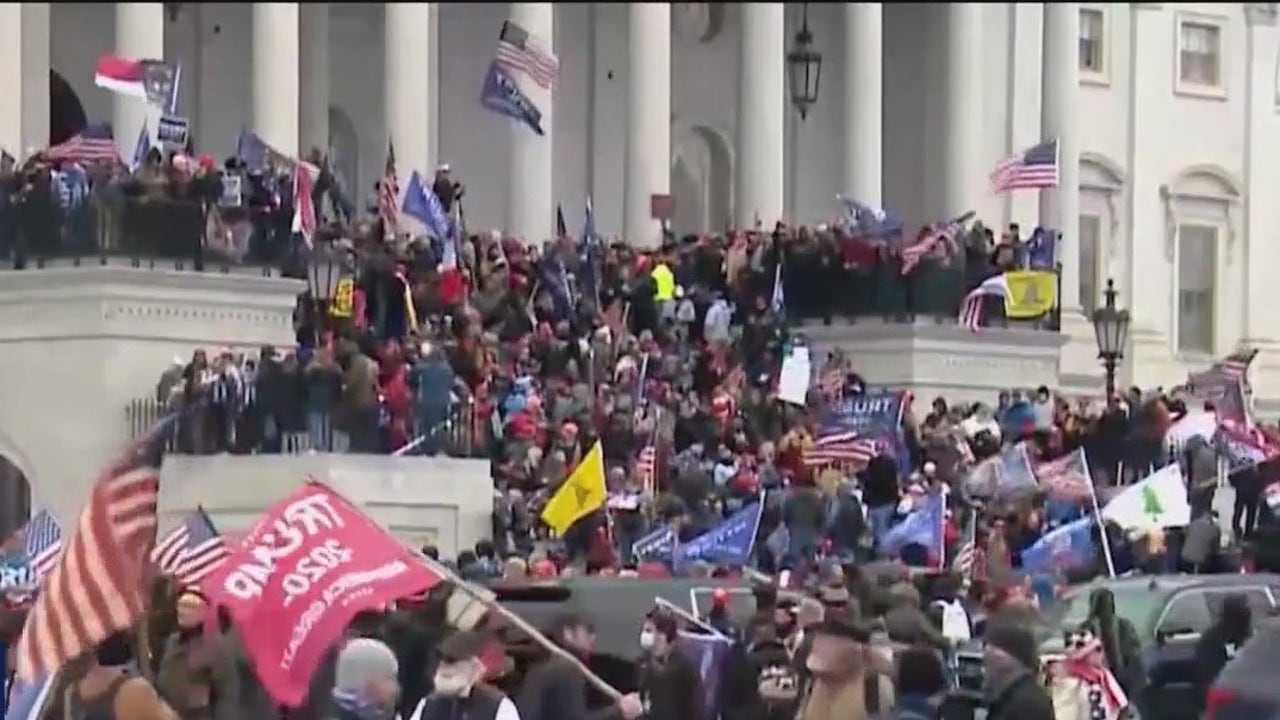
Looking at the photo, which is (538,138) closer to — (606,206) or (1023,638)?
(606,206)

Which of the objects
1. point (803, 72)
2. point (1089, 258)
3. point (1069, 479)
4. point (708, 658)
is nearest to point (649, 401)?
point (1069, 479)

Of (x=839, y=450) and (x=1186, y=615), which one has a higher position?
(x=839, y=450)

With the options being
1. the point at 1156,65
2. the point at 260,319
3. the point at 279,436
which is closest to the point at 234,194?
the point at 260,319

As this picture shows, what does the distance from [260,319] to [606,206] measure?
746 inches

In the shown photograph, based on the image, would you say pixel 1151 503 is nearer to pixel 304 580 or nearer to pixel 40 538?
pixel 40 538

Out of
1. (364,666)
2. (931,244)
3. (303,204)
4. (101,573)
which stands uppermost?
(303,204)

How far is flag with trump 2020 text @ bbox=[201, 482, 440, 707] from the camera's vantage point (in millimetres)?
16656

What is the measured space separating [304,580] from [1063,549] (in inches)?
583

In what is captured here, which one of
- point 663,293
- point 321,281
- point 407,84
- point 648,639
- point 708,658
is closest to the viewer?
point 708,658

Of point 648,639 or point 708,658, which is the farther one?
point 648,639

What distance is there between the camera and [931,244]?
42531mm

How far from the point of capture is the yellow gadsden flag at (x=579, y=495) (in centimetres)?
3119

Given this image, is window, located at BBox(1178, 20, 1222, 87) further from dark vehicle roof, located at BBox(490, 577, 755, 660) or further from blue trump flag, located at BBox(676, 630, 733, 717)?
blue trump flag, located at BBox(676, 630, 733, 717)

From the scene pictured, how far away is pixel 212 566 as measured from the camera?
21.6m
